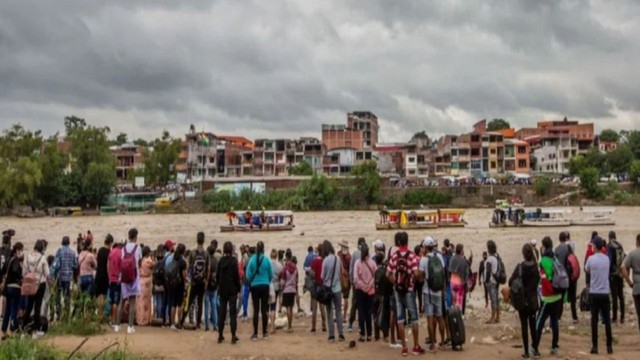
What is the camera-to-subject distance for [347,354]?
943 centimetres

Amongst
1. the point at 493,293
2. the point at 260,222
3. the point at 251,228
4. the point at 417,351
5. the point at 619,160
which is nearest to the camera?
the point at 417,351

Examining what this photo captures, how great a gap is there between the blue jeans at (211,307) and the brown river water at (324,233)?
48.2 feet

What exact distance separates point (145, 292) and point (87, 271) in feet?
3.63

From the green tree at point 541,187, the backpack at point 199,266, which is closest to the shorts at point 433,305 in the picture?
the backpack at point 199,266

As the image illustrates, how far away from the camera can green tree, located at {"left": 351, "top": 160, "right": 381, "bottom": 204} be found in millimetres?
76562

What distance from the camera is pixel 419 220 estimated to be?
50531 millimetres

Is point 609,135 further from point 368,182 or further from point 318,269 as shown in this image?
point 318,269

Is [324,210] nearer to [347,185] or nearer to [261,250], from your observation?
[347,185]

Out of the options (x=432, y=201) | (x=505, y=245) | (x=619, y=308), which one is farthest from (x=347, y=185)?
(x=619, y=308)

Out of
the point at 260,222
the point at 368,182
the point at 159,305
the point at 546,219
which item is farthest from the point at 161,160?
the point at 159,305

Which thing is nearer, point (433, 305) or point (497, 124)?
point (433, 305)

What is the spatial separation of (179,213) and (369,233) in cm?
3822

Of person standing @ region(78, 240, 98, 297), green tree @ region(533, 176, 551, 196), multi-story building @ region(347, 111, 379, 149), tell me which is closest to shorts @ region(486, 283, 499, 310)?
person standing @ region(78, 240, 98, 297)

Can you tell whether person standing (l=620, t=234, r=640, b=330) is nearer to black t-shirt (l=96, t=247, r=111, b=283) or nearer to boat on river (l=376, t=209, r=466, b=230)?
black t-shirt (l=96, t=247, r=111, b=283)
